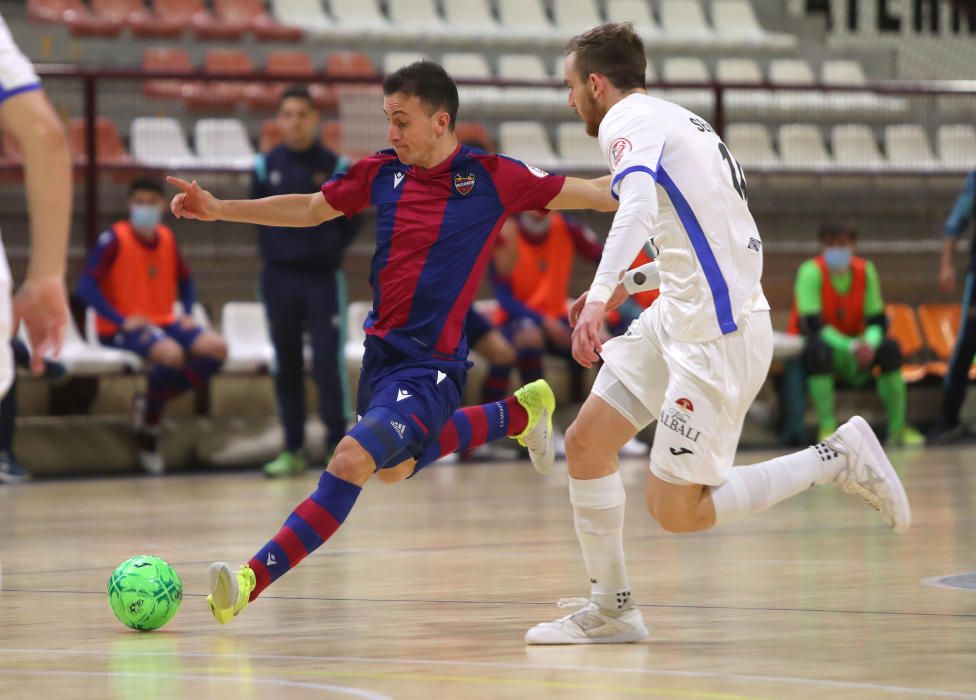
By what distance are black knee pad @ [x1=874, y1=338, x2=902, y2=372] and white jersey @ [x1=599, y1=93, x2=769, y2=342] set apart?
26.2 ft

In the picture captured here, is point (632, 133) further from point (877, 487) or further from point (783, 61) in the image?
point (783, 61)

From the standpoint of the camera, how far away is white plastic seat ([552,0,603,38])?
Result: 58.0 ft

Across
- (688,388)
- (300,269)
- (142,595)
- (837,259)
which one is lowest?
(142,595)

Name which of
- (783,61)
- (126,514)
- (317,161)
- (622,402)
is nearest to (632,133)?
(622,402)

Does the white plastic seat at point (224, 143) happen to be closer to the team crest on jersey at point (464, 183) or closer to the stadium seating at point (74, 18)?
the stadium seating at point (74, 18)

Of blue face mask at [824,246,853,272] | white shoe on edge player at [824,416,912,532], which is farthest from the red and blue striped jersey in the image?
blue face mask at [824,246,853,272]

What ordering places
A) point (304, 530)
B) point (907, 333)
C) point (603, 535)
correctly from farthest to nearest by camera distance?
point (907, 333)
point (304, 530)
point (603, 535)

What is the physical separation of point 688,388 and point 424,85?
136 centimetres

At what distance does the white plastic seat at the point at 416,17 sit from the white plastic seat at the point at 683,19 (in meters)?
2.53

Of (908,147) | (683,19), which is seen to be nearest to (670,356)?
(908,147)

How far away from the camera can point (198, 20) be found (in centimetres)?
1570

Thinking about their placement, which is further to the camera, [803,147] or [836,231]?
[803,147]

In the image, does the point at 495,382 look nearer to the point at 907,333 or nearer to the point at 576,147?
the point at 576,147

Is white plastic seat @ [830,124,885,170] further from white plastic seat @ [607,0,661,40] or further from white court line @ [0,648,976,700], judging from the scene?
white court line @ [0,648,976,700]
